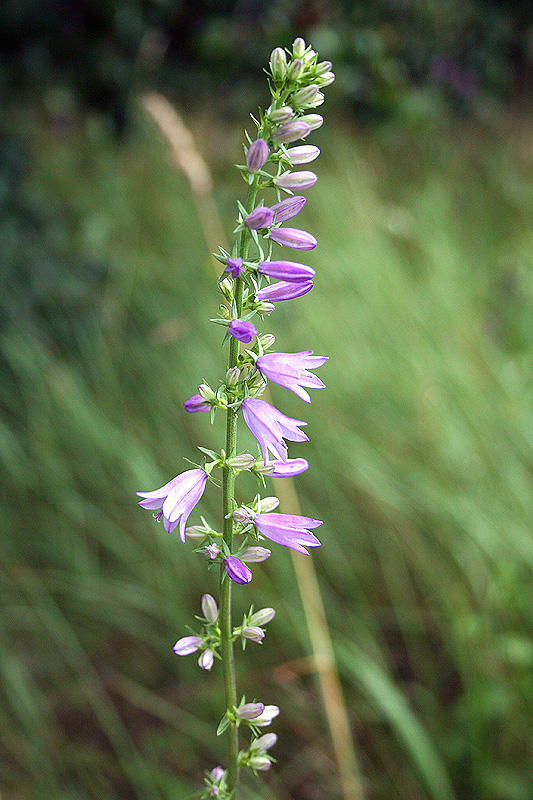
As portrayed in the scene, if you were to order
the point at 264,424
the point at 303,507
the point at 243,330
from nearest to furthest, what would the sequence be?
1. the point at 243,330
2. the point at 264,424
3. the point at 303,507

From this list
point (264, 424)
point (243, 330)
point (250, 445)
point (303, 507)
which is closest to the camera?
point (243, 330)

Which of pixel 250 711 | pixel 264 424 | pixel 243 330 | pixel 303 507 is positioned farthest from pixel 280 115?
pixel 303 507

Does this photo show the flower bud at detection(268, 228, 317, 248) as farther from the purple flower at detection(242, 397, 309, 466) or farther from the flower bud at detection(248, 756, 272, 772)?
the flower bud at detection(248, 756, 272, 772)

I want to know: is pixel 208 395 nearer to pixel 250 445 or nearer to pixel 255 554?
pixel 255 554

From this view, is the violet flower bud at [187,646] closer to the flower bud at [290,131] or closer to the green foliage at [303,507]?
the flower bud at [290,131]

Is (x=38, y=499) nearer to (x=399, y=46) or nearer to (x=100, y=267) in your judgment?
(x=100, y=267)

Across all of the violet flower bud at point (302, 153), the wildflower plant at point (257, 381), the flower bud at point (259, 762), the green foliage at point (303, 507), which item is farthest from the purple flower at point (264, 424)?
the green foliage at point (303, 507)

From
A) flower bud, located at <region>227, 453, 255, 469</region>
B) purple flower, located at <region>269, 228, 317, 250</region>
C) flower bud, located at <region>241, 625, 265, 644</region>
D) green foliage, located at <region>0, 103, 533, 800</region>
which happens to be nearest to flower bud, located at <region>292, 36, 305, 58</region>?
purple flower, located at <region>269, 228, 317, 250</region>
